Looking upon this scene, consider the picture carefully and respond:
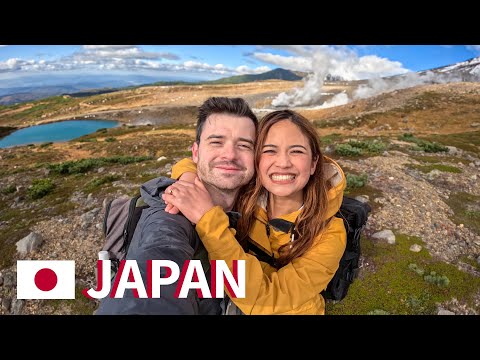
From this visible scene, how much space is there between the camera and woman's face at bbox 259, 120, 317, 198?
7.65ft

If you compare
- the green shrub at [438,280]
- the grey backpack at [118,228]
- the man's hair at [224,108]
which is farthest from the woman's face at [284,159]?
the green shrub at [438,280]

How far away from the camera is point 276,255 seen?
106 inches

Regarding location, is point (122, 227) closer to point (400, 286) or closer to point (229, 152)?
point (229, 152)

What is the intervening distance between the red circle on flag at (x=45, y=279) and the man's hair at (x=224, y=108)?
185cm

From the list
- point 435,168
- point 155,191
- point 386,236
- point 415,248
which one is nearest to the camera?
point 155,191

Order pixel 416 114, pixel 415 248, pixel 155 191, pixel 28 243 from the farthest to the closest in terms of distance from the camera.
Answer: pixel 416 114, pixel 28 243, pixel 415 248, pixel 155 191

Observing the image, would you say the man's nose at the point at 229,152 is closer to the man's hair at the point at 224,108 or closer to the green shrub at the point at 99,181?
the man's hair at the point at 224,108

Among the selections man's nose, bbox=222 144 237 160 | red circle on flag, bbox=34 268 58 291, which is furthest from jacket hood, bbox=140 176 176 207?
red circle on flag, bbox=34 268 58 291

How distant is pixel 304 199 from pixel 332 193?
0.28m

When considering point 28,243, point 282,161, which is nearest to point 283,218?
point 282,161

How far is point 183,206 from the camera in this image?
194cm

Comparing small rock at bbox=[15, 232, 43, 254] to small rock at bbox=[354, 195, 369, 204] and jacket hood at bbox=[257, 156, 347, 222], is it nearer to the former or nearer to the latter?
jacket hood at bbox=[257, 156, 347, 222]

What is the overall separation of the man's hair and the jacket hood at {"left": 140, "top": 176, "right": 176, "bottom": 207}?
599 millimetres

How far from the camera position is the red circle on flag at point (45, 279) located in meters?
2.66
